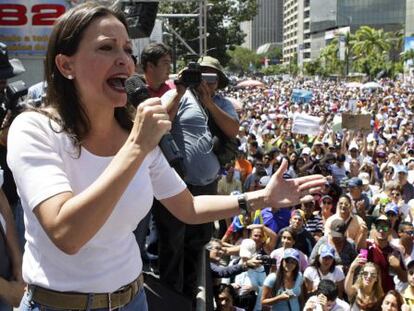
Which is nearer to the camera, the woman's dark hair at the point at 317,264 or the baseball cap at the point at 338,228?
the woman's dark hair at the point at 317,264

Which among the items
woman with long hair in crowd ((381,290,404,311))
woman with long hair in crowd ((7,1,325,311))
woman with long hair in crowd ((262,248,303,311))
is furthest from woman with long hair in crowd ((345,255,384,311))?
woman with long hair in crowd ((7,1,325,311))

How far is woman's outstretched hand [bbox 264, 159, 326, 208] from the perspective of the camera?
199 cm

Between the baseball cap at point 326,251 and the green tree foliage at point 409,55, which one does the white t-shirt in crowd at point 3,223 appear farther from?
the green tree foliage at point 409,55

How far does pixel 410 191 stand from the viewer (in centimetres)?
982

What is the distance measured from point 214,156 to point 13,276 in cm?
126

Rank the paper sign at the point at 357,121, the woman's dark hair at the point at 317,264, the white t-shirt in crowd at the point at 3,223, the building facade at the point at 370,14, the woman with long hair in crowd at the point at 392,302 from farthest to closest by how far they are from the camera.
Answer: the building facade at the point at 370,14, the paper sign at the point at 357,121, the woman's dark hair at the point at 317,264, the woman with long hair in crowd at the point at 392,302, the white t-shirt in crowd at the point at 3,223

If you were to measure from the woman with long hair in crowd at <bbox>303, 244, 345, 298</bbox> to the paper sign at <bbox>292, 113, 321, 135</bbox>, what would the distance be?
28.5ft

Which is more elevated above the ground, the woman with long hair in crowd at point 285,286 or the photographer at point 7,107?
the photographer at point 7,107

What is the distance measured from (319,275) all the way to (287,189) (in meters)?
3.92

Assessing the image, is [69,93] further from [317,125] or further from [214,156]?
[317,125]

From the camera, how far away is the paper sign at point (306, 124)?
14.3 m

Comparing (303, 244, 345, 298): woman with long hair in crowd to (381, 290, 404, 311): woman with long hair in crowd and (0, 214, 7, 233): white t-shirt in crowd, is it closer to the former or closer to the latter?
(381, 290, 404, 311): woman with long hair in crowd

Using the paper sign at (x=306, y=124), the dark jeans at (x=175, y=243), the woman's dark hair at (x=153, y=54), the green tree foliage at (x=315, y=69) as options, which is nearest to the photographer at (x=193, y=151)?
the dark jeans at (x=175, y=243)

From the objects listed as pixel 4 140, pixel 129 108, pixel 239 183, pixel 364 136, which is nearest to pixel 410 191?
pixel 239 183
